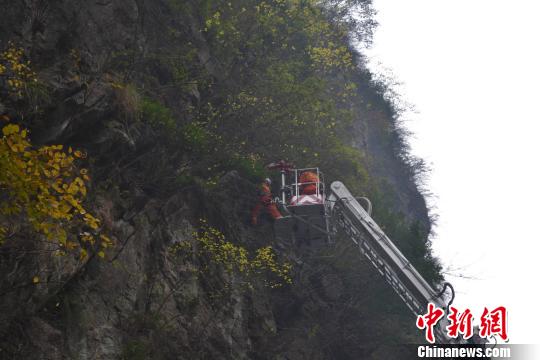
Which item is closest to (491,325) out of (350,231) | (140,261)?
(350,231)

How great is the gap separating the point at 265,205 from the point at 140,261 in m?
4.85

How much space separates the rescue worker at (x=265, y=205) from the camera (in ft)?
55.7

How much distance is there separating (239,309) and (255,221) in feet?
10.7

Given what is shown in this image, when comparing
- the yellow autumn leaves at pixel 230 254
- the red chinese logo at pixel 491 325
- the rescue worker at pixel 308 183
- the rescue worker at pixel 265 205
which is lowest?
the red chinese logo at pixel 491 325

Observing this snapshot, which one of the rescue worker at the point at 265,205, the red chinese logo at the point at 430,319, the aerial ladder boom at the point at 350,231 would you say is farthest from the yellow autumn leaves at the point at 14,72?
the red chinese logo at the point at 430,319

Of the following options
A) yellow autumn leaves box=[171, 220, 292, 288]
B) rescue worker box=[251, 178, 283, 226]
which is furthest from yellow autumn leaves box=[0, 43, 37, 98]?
rescue worker box=[251, 178, 283, 226]

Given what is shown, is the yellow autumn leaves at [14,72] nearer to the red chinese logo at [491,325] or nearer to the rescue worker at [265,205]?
the rescue worker at [265,205]

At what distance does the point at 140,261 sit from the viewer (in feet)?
44.0

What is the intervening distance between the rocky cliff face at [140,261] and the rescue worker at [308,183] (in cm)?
165

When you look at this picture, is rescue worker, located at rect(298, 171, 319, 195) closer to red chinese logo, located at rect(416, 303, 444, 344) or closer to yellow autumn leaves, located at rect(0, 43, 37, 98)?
red chinese logo, located at rect(416, 303, 444, 344)

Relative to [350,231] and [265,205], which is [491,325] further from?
[265,205]

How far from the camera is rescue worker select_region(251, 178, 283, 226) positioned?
16987 millimetres

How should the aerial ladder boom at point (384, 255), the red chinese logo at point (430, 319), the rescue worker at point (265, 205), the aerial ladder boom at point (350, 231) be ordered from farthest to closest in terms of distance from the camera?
the rescue worker at point (265, 205) → the aerial ladder boom at point (350, 231) → the aerial ladder boom at point (384, 255) → the red chinese logo at point (430, 319)

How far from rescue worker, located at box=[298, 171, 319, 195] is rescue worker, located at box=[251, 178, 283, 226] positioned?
3.37 ft
